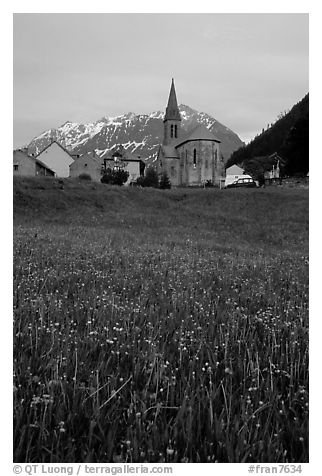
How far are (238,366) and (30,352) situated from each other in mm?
1561

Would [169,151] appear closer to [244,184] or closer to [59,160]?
[244,184]

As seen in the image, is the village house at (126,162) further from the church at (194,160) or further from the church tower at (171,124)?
the church tower at (171,124)

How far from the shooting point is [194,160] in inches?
4466

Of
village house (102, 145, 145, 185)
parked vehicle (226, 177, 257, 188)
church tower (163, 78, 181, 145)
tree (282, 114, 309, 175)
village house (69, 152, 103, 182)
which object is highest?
church tower (163, 78, 181, 145)

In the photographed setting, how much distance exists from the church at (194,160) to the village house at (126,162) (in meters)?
6.40

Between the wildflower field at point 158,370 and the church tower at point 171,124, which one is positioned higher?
the church tower at point 171,124

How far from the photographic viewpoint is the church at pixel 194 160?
4432 inches

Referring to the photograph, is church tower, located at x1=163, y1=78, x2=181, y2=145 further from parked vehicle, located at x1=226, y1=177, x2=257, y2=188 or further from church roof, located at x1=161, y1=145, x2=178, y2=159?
parked vehicle, located at x1=226, y1=177, x2=257, y2=188

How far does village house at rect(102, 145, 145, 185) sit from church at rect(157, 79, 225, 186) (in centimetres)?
640

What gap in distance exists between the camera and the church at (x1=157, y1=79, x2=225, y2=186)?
112562 millimetres

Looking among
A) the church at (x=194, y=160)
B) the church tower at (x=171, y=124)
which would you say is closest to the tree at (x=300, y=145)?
the church at (x=194, y=160)

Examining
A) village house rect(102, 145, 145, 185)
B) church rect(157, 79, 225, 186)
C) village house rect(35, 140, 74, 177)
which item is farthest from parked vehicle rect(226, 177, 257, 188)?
village house rect(35, 140, 74, 177)

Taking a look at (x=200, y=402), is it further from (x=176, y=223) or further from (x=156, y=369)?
(x=176, y=223)

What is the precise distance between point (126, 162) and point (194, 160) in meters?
19.2
